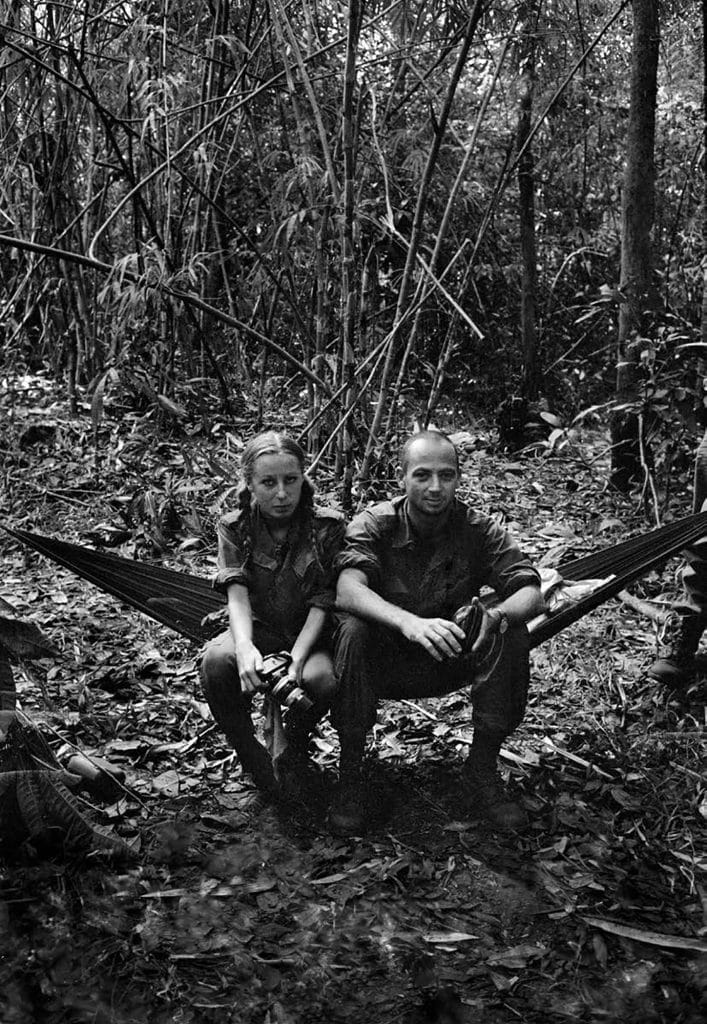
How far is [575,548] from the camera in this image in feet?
12.4

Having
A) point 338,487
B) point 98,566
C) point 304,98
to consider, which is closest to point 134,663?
point 98,566

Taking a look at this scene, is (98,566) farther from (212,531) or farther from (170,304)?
(170,304)

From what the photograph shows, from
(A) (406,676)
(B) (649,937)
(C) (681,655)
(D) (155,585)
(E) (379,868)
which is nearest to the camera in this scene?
(B) (649,937)

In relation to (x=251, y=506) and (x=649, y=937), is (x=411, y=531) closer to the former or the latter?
(x=251, y=506)

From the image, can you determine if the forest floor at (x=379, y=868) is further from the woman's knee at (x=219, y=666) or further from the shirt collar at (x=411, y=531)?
the shirt collar at (x=411, y=531)

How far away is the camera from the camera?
6.75 feet

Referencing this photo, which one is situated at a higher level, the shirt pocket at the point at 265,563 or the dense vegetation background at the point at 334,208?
the dense vegetation background at the point at 334,208

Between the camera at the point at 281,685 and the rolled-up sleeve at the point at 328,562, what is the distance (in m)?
0.20

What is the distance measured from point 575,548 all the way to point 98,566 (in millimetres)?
1963

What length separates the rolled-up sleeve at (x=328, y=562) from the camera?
2277 millimetres

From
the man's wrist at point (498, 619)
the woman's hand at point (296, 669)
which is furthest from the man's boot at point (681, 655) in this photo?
the woman's hand at point (296, 669)

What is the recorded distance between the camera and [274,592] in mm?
2346

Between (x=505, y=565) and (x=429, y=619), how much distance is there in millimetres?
239

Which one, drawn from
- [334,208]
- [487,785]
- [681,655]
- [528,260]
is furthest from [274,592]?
[528,260]
